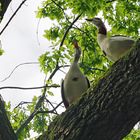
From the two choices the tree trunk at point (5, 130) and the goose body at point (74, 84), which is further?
the goose body at point (74, 84)

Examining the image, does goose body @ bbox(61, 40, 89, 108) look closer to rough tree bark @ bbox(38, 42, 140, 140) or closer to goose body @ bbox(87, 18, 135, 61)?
goose body @ bbox(87, 18, 135, 61)

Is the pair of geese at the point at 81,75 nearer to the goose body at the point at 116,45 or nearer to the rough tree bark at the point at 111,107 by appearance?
the goose body at the point at 116,45

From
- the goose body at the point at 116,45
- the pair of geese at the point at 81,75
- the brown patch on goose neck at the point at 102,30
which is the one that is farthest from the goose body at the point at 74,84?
the brown patch on goose neck at the point at 102,30

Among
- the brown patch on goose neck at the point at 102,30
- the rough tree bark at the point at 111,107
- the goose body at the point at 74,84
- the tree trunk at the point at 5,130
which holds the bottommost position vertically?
the rough tree bark at the point at 111,107

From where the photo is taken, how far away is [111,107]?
392cm

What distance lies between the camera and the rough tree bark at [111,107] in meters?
3.80

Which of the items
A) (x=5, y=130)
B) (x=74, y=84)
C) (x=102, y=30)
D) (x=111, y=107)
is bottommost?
(x=111, y=107)

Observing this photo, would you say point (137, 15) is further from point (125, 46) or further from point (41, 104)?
point (125, 46)

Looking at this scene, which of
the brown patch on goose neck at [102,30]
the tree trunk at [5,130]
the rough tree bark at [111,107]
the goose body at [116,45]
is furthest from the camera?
the brown patch on goose neck at [102,30]

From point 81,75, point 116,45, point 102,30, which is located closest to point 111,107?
point 116,45

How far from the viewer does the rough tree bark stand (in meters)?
3.80

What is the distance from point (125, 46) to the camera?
563cm

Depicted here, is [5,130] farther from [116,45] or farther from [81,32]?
[81,32]

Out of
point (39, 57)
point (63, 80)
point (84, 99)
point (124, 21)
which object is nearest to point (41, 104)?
point (39, 57)
